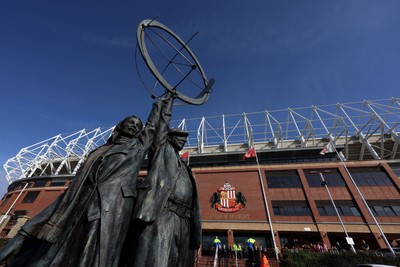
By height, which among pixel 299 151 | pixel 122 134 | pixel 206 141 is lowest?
pixel 122 134

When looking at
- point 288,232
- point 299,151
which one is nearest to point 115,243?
point 288,232

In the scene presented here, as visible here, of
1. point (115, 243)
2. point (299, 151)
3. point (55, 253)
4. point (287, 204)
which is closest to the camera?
point (55, 253)

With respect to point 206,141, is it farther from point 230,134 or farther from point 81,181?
point 81,181

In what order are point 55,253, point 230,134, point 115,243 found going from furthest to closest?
1. point 230,134
2. point 115,243
3. point 55,253

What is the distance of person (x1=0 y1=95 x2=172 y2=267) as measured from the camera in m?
2.05

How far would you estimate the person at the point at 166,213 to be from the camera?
88.6 inches

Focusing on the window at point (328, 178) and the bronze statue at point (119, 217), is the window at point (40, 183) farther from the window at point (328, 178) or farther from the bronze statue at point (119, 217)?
the bronze statue at point (119, 217)

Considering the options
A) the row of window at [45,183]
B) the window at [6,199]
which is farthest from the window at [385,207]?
the window at [6,199]

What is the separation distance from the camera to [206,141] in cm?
4097

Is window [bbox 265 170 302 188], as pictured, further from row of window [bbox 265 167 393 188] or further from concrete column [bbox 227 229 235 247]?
concrete column [bbox 227 229 235 247]

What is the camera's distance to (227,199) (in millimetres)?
28562

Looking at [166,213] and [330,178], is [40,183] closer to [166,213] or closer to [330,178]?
[330,178]

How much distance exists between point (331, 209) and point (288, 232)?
580 centimetres

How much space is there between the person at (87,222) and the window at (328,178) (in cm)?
2992
